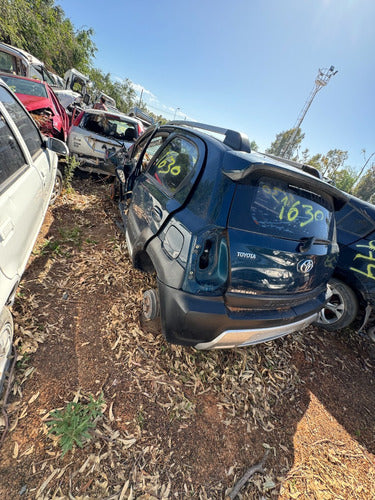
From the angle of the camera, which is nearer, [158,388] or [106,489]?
[106,489]

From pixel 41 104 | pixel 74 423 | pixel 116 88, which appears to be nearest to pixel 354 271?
pixel 74 423

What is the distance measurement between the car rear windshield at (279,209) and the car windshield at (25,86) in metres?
5.95

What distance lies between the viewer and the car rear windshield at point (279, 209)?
5.63 feet

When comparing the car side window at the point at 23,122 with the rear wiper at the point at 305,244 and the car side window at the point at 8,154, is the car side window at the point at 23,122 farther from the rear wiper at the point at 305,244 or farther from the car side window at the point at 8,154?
the rear wiper at the point at 305,244

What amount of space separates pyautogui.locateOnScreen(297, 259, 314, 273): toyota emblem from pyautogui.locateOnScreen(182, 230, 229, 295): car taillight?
0.74 metres

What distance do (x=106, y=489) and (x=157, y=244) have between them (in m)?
1.70

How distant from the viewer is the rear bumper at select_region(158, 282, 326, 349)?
5.31 feet

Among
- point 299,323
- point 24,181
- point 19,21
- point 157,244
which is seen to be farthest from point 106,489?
point 19,21

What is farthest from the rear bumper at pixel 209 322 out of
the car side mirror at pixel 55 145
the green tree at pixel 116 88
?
the green tree at pixel 116 88

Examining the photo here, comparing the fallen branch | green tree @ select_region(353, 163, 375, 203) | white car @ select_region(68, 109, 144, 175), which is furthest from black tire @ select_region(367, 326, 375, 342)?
green tree @ select_region(353, 163, 375, 203)

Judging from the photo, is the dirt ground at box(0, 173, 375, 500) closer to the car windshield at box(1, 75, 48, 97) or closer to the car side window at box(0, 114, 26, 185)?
the car side window at box(0, 114, 26, 185)

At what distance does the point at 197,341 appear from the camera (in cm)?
173

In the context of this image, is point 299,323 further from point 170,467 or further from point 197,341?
point 170,467


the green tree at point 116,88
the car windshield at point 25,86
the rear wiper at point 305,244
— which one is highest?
the green tree at point 116,88
